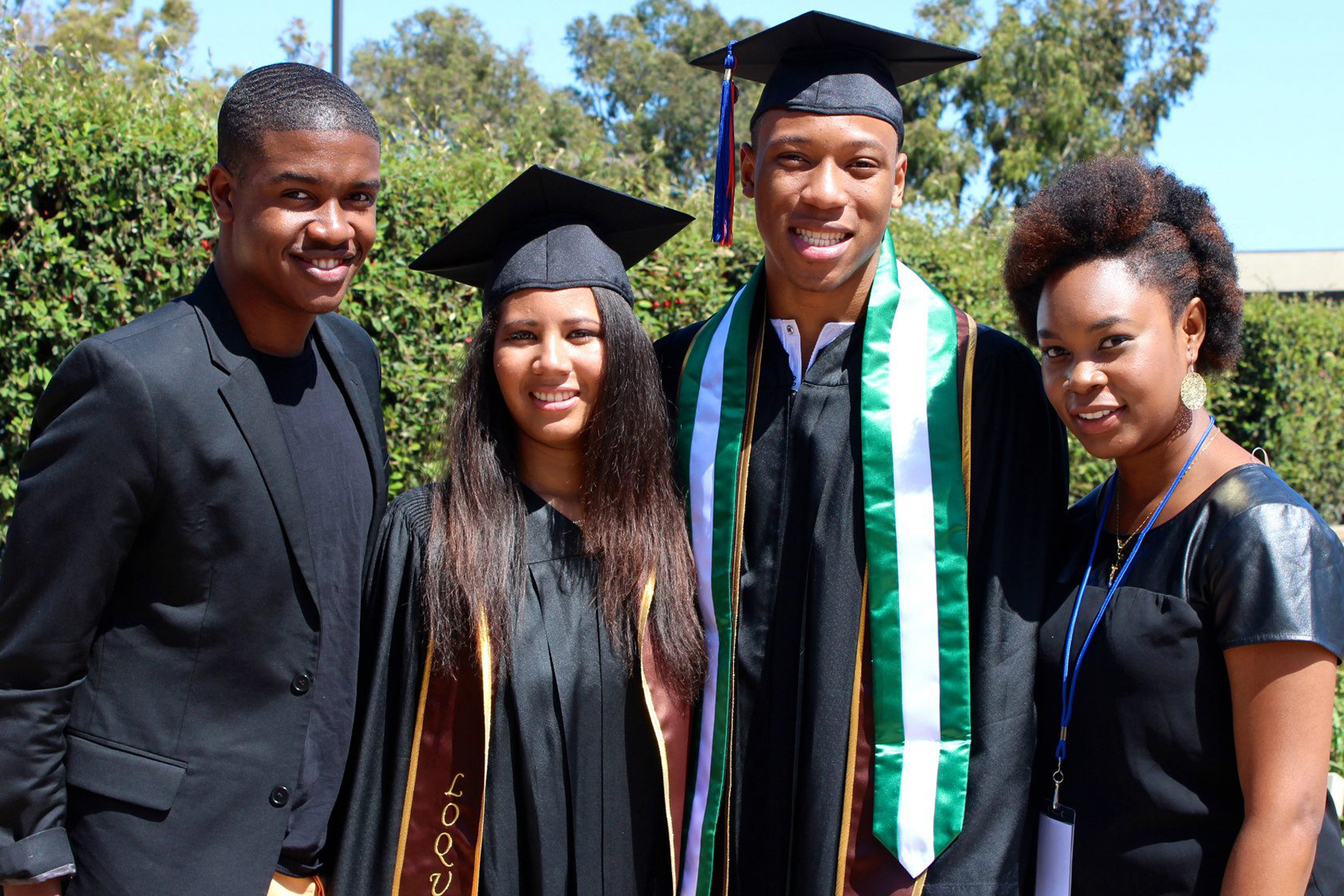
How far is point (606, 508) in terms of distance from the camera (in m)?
2.34

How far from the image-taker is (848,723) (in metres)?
2.33

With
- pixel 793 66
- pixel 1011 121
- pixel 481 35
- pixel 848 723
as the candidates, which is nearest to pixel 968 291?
pixel 793 66

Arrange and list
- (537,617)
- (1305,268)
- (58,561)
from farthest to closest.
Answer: (1305,268)
(537,617)
(58,561)

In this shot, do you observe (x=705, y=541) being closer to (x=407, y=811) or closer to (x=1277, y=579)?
(x=407, y=811)

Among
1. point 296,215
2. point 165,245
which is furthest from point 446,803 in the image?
point 165,245

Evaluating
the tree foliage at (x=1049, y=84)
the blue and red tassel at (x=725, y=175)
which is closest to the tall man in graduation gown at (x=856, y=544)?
the blue and red tassel at (x=725, y=175)

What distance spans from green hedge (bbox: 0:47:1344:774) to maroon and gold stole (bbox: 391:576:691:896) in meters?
2.28

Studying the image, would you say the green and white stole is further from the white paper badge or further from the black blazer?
the black blazer

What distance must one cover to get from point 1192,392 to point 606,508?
1108 mm

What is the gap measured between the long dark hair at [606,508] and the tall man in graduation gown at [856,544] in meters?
0.11

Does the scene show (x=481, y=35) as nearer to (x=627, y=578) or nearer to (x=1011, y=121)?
(x=1011, y=121)

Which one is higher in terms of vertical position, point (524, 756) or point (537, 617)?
point (537, 617)

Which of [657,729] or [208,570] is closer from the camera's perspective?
[208,570]

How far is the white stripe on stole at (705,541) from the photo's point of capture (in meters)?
2.38
